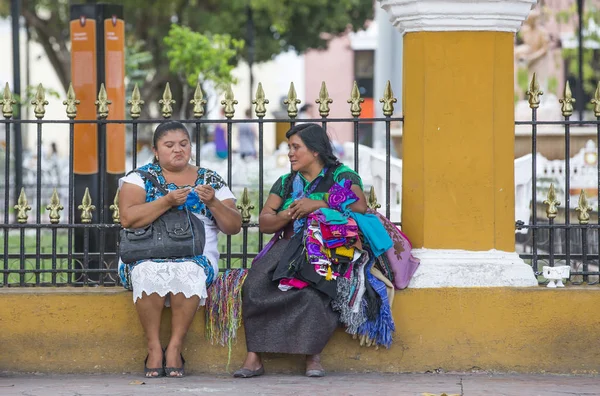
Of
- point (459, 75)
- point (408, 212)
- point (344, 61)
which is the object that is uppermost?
point (344, 61)

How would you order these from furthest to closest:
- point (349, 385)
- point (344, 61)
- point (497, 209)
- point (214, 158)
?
1. point (344, 61)
2. point (214, 158)
3. point (497, 209)
4. point (349, 385)

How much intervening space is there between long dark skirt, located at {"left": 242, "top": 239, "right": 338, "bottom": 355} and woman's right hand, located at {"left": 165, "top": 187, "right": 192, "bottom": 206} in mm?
528

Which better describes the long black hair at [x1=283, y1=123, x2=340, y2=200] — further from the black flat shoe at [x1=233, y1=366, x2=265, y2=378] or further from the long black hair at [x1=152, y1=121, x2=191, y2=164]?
the black flat shoe at [x1=233, y1=366, x2=265, y2=378]

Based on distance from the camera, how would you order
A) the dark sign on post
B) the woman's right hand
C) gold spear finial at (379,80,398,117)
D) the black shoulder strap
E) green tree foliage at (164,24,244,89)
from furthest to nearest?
green tree foliage at (164,24,244,89) → the dark sign on post → gold spear finial at (379,80,398,117) → the black shoulder strap → the woman's right hand

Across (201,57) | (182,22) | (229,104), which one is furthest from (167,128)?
(182,22)

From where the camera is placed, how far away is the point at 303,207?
232 inches

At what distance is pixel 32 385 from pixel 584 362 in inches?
110

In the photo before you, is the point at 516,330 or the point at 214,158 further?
the point at 214,158

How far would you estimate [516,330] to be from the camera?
6.10 metres

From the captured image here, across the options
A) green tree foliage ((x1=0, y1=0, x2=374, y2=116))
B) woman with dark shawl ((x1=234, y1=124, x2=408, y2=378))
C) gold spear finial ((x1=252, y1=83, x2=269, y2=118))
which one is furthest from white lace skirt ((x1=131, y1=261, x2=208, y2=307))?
green tree foliage ((x1=0, y1=0, x2=374, y2=116))

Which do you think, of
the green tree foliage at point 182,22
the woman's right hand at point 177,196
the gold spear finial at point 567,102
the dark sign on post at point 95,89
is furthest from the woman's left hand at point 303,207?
the green tree foliage at point 182,22

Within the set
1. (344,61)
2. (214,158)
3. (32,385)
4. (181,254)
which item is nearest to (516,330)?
(181,254)

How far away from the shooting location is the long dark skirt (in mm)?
5895

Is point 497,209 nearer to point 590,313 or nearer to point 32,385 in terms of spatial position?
point 590,313
